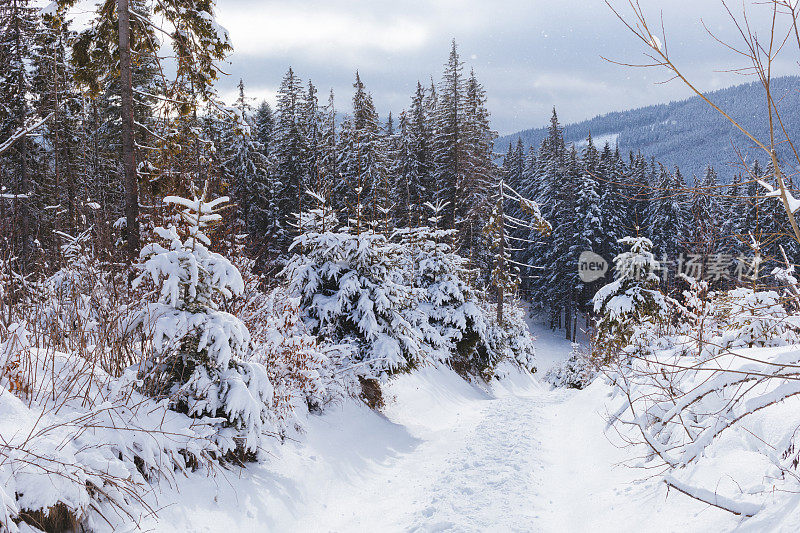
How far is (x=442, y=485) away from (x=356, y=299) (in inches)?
171

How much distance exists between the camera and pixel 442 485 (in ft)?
19.1

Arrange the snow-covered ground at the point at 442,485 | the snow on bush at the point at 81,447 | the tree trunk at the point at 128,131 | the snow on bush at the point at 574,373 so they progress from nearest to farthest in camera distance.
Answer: the snow on bush at the point at 81,447, the snow-covered ground at the point at 442,485, the tree trunk at the point at 128,131, the snow on bush at the point at 574,373

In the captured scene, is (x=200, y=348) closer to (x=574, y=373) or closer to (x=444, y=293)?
(x=444, y=293)

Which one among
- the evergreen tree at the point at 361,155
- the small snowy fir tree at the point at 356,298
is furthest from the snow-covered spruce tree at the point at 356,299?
the evergreen tree at the point at 361,155

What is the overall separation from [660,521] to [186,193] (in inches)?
321

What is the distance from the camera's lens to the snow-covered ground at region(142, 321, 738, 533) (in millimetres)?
4137

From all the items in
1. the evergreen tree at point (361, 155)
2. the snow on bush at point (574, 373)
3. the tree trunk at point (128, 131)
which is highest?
the evergreen tree at point (361, 155)

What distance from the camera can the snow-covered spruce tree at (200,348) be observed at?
14.8ft

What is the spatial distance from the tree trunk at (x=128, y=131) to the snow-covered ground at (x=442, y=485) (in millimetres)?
4548

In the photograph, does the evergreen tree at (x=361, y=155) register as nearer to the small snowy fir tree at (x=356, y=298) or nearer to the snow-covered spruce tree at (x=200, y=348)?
the small snowy fir tree at (x=356, y=298)

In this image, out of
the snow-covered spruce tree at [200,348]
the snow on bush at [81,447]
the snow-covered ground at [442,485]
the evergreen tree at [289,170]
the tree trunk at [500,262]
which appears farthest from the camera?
the evergreen tree at [289,170]

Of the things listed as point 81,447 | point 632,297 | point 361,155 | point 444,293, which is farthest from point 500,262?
point 81,447

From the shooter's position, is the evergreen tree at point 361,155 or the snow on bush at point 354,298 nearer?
the snow on bush at point 354,298

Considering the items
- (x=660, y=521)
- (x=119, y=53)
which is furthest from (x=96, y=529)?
(x=119, y=53)
